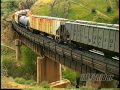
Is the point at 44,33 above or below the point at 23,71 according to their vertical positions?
above

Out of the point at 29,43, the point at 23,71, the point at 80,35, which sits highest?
the point at 80,35

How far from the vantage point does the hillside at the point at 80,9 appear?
5703cm

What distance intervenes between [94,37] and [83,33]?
183 cm

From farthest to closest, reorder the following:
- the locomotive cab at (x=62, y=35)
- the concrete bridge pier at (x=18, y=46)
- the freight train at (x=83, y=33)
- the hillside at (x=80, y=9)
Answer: the hillside at (x=80, y=9), the concrete bridge pier at (x=18, y=46), the locomotive cab at (x=62, y=35), the freight train at (x=83, y=33)

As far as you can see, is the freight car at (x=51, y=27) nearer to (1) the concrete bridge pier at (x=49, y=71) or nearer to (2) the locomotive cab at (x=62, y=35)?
(2) the locomotive cab at (x=62, y=35)

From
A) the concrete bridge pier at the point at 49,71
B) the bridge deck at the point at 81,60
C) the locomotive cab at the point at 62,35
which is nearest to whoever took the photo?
the bridge deck at the point at 81,60

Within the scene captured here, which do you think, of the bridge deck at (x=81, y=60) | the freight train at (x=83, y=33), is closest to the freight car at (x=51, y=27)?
the freight train at (x=83, y=33)

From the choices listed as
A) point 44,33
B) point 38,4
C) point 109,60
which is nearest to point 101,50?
point 109,60

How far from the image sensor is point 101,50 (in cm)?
2178

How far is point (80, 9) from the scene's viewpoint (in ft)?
198

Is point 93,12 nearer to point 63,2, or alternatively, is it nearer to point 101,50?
point 63,2

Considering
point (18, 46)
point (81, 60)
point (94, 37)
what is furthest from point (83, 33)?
point (18, 46)

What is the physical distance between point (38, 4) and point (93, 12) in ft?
37.7

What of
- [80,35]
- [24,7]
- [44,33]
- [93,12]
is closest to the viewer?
[80,35]
